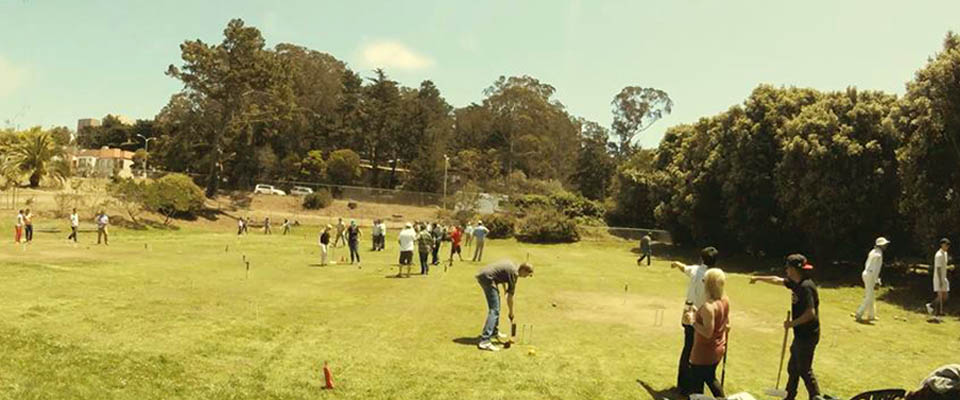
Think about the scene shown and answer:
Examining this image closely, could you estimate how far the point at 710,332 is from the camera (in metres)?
7.80

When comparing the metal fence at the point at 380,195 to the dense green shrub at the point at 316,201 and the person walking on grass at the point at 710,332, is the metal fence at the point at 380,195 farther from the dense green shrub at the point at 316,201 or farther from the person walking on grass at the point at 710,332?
the person walking on grass at the point at 710,332

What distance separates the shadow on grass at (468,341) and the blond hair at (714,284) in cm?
550

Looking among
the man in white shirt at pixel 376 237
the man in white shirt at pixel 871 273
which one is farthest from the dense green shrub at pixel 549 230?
the man in white shirt at pixel 871 273

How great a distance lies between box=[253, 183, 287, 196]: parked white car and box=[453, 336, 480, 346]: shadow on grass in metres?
62.2

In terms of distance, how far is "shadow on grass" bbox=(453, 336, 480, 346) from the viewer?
40.8 ft

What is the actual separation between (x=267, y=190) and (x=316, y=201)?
6.96 m

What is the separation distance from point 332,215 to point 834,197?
162 ft

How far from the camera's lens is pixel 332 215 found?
68125 millimetres

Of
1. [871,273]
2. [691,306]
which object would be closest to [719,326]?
[691,306]

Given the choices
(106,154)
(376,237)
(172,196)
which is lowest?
(376,237)

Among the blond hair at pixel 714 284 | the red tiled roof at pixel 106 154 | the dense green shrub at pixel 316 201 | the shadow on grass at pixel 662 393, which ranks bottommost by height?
the shadow on grass at pixel 662 393

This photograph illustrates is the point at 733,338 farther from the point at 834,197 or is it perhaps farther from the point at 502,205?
the point at 502,205

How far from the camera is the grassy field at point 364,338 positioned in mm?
9492

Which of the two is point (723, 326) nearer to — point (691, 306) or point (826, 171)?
point (691, 306)
